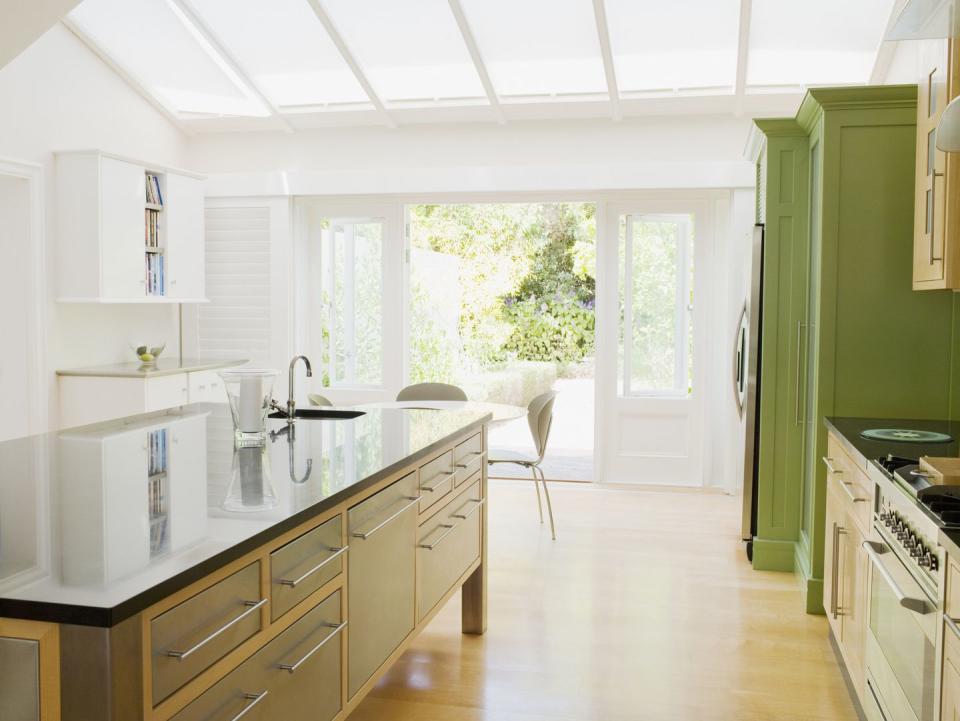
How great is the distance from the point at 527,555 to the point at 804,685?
69.7 inches

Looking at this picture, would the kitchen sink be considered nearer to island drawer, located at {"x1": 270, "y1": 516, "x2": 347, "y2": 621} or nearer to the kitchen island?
the kitchen island

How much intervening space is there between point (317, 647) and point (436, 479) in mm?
965

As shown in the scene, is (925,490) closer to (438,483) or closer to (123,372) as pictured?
(438,483)

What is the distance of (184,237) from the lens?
242 inches

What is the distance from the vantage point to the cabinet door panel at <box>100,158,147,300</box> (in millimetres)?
5418

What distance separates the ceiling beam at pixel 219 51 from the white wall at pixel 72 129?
705 millimetres

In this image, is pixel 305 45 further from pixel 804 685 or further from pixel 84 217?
pixel 804 685

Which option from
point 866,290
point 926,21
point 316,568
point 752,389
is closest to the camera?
point 316,568

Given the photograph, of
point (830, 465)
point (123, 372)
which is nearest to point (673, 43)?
point (830, 465)

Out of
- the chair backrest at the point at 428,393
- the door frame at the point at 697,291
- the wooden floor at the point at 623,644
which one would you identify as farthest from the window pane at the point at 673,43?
the wooden floor at the point at 623,644

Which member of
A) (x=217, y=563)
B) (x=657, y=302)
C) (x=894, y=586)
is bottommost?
(x=894, y=586)

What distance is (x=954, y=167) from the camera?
2832mm

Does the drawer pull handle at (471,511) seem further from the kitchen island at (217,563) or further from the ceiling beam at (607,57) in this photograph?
the ceiling beam at (607,57)

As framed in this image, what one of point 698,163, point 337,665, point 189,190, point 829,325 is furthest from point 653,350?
point 337,665
